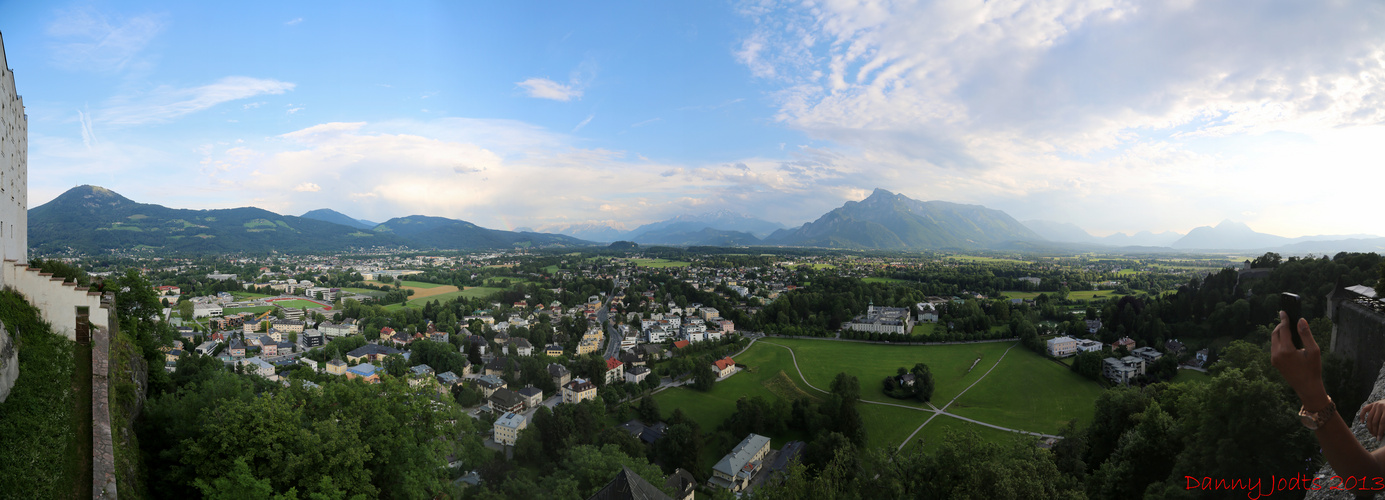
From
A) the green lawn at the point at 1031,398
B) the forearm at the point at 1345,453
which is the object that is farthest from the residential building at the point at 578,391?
the forearm at the point at 1345,453

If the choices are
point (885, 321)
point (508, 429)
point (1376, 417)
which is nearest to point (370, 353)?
point (508, 429)

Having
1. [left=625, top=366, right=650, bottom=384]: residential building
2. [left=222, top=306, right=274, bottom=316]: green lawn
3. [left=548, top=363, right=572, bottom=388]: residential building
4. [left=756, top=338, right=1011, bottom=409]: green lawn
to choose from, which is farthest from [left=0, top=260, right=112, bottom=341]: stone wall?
[left=222, top=306, right=274, bottom=316]: green lawn

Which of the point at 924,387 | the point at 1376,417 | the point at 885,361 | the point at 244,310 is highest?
the point at 1376,417

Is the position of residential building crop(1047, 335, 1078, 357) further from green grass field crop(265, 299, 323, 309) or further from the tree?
green grass field crop(265, 299, 323, 309)

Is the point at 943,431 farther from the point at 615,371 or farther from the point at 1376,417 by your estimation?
the point at 1376,417

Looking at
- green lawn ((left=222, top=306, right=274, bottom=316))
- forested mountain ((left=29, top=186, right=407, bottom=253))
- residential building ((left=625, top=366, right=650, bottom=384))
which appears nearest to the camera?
residential building ((left=625, top=366, right=650, bottom=384))

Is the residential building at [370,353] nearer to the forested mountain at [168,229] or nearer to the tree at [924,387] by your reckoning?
the tree at [924,387]

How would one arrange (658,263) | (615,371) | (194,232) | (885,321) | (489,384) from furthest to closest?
1. (194,232)
2. (658,263)
3. (885,321)
4. (615,371)
5. (489,384)
